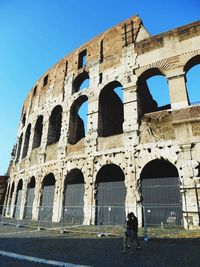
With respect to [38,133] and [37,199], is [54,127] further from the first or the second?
[37,199]

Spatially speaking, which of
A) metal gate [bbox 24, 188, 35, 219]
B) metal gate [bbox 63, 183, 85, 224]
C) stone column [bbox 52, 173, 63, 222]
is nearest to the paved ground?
metal gate [bbox 63, 183, 85, 224]

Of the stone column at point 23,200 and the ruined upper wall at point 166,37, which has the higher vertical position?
the ruined upper wall at point 166,37

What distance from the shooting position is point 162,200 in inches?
372

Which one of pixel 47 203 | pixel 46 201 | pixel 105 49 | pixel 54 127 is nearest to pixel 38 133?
pixel 54 127

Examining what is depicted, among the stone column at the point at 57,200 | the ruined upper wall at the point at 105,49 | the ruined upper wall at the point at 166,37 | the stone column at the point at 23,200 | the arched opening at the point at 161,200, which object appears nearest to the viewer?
the arched opening at the point at 161,200

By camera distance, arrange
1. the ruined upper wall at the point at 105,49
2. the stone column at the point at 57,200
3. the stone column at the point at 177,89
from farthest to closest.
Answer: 1. the ruined upper wall at the point at 105,49
2. the stone column at the point at 57,200
3. the stone column at the point at 177,89

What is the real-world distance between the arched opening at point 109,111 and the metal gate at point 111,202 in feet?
10.1

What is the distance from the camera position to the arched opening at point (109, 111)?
13.0 meters

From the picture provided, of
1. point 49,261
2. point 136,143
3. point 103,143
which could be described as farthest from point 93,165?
point 49,261

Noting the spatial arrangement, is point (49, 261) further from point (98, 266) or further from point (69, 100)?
→ point (69, 100)

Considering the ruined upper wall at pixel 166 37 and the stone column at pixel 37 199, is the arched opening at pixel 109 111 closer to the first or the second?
the ruined upper wall at pixel 166 37

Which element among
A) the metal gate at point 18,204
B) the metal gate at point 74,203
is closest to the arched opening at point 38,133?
the metal gate at point 18,204

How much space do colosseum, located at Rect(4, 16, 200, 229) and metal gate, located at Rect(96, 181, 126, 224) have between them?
0.05 m

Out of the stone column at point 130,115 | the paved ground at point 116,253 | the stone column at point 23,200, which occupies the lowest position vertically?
the paved ground at point 116,253
